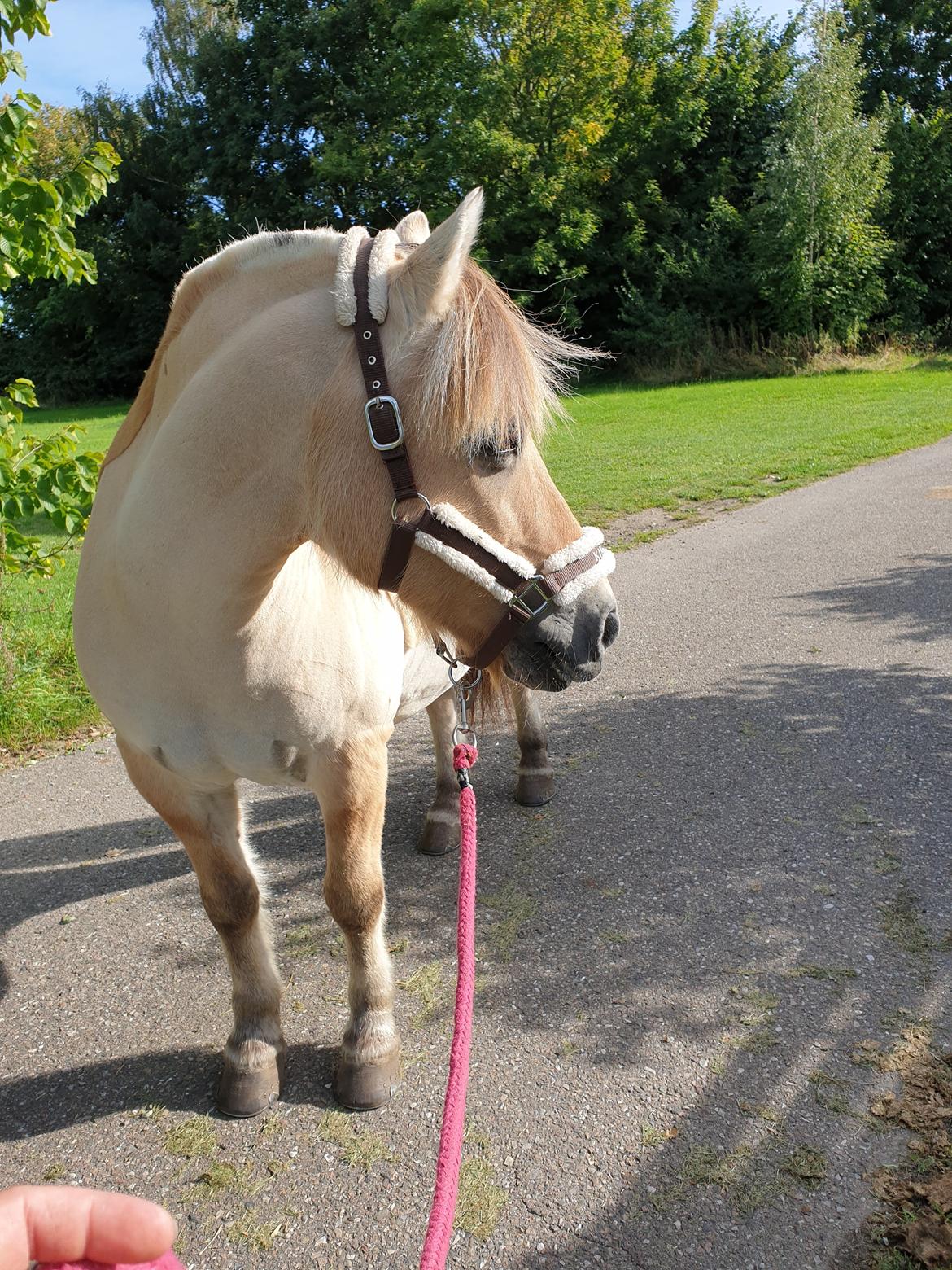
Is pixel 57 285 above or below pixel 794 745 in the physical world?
above

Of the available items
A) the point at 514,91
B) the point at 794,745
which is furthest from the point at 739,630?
the point at 514,91

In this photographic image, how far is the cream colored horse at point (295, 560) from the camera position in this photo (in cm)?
184

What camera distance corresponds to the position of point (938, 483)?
35.1 ft

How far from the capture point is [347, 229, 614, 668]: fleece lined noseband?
181 cm

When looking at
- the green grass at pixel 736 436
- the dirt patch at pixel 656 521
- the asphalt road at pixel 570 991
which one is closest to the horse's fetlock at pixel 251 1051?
the asphalt road at pixel 570 991

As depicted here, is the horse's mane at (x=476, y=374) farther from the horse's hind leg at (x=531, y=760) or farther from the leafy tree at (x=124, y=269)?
the leafy tree at (x=124, y=269)

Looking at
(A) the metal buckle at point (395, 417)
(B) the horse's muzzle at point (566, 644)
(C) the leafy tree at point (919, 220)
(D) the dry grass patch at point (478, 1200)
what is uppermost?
(C) the leafy tree at point (919, 220)

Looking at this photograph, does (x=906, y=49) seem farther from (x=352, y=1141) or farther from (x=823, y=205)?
(x=352, y=1141)

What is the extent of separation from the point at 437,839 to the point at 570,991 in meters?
1.16

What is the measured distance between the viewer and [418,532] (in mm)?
1852

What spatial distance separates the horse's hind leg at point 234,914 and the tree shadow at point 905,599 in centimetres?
499

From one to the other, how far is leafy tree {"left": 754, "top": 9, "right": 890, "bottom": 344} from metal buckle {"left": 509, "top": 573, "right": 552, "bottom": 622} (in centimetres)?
2624

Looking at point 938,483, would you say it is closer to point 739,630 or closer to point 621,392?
point 739,630

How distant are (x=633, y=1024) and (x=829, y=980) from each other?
0.66m
